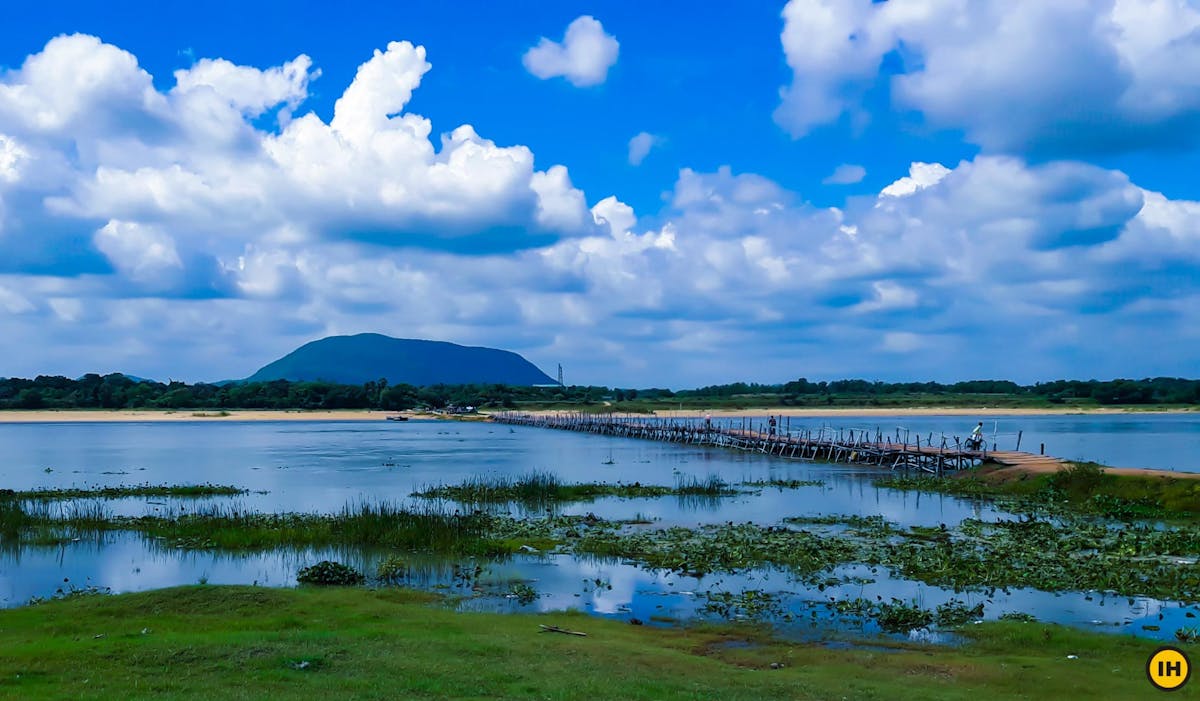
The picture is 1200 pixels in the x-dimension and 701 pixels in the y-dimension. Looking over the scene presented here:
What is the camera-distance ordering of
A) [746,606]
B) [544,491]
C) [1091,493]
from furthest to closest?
[544,491]
[1091,493]
[746,606]

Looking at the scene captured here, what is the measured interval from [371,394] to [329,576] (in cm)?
12227

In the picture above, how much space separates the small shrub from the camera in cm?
1647

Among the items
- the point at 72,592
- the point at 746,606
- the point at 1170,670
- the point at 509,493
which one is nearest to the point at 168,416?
the point at 509,493

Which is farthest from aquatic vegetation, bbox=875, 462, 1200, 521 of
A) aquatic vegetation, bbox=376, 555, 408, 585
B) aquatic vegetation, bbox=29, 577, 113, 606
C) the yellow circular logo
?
aquatic vegetation, bbox=29, 577, 113, 606

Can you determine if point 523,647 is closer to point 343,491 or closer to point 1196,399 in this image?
point 343,491

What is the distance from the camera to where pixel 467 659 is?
9.99 m

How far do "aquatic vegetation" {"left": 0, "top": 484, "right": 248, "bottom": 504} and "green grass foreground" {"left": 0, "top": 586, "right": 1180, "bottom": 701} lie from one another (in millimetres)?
18606

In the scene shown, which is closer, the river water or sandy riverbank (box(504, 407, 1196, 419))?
the river water

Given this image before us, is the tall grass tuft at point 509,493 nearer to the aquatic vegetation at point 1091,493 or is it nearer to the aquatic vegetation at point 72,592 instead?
the aquatic vegetation at point 1091,493

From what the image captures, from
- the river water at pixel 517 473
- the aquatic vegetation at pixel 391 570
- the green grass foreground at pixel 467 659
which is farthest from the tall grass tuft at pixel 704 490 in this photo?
the green grass foreground at pixel 467 659

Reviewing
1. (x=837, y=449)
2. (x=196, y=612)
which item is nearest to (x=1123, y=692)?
(x=196, y=612)

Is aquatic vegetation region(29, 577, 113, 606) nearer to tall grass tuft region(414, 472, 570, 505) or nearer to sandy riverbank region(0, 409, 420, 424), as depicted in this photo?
tall grass tuft region(414, 472, 570, 505)

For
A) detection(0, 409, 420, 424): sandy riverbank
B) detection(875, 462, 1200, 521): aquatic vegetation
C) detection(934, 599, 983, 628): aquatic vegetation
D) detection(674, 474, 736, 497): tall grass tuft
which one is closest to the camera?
detection(934, 599, 983, 628): aquatic vegetation

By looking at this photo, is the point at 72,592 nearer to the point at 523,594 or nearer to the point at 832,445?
the point at 523,594
